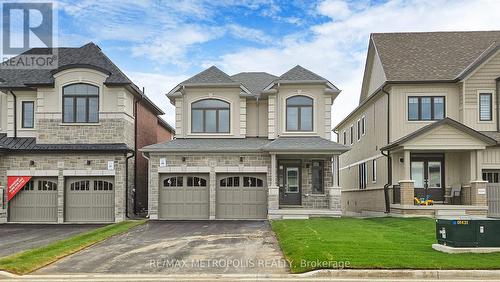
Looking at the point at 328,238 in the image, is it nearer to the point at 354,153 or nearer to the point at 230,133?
the point at 230,133

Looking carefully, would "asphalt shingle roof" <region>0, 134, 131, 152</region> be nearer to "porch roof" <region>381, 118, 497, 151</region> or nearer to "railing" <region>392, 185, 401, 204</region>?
"railing" <region>392, 185, 401, 204</region>

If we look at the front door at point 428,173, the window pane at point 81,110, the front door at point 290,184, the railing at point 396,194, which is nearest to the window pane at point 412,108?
the front door at point 428,173

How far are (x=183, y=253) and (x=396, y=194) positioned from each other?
14.0 meters

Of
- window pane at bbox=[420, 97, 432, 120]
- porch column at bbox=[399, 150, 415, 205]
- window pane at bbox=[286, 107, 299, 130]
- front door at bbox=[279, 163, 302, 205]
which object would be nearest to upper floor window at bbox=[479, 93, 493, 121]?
window pane at bbox=[420, 97, 432, 120]

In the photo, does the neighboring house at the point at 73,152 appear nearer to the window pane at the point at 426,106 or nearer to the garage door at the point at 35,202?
the garage door at the point at 35,202

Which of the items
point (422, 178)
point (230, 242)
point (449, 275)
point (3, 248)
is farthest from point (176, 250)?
point (422, 178)

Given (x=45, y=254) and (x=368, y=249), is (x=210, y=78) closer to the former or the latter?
(x=45, y=254)

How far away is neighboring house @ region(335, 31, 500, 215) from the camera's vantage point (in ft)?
77.9

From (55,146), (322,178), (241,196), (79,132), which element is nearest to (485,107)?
(322,178)

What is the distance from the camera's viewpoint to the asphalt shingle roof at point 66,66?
2502 centimetres

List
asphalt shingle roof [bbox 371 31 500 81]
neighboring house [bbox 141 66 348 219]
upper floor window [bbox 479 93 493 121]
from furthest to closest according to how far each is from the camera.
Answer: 1. asphalt shingle roof [bbox 371 31 500 81]
2. upper floor window [bbox 479 93 493 121]
3. neighboring house [bbox 141 66 348 219]

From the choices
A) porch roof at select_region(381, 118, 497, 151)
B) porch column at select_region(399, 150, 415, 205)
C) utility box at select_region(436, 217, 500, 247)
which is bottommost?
utility box at select_region(436, 217, 500, 247)

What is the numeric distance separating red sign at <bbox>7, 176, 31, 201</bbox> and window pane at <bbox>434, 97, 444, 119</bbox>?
20059 mm

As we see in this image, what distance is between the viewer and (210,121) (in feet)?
87.6
